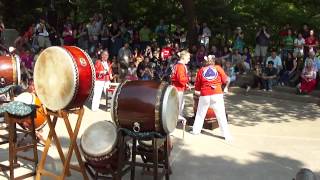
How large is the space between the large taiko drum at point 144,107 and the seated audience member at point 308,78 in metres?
9.15

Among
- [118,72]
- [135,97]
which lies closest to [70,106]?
[135,97]

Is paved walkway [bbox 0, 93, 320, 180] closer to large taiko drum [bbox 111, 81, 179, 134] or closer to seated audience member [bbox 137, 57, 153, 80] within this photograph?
large taiko drum [bbox 111, 81, 179, 134]

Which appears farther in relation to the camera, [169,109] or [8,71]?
[8,71]

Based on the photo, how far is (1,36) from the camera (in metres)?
19.4

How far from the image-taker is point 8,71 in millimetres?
8430

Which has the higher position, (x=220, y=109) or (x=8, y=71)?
(x=8, y=71)

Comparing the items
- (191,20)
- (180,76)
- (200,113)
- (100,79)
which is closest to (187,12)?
(191,20)

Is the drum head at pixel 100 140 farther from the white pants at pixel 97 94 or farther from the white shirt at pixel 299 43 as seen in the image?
the white shirt at pixel 299 43

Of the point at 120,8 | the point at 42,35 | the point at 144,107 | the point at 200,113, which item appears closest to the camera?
the point at 144,107

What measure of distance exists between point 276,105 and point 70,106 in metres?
8.58

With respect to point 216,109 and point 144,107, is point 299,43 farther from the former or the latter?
point 144,107

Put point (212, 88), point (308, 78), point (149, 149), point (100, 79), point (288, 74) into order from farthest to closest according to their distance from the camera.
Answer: point (288, 74) < point (308, 78) < point (100, 79) < point (212, 88) < point (149, 149)

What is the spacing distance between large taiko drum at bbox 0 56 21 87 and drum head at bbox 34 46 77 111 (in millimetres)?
1675

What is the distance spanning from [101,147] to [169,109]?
1004 mm
